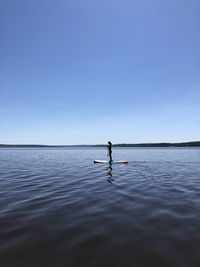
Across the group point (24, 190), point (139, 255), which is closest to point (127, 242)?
point (139, 255)

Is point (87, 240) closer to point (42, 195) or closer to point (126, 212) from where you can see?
point (126, 212)

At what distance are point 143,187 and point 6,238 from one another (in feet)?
24.3

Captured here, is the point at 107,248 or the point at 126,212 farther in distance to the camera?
the point at 126,212

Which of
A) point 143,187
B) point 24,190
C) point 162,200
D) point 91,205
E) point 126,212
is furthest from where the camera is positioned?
point 143,187

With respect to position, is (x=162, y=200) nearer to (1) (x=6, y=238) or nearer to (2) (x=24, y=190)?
(1) (x=6, y=238)

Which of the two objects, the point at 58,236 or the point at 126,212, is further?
the point at 126,212

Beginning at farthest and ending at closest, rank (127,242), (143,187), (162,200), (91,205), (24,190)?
(143,187), (24,190), (162,200), (91,205), (127,242)

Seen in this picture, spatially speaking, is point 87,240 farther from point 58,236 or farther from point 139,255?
point 139,255

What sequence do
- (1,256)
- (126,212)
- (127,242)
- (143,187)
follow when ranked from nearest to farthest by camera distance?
1. (1,256)
2. (127,242)
3. (126,212)
4. (143,187)

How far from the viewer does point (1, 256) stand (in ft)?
13.1

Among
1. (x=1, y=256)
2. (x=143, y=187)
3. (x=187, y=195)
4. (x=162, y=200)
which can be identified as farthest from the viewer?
(x=143, y=187)

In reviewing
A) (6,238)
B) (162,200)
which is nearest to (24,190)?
(6,238)

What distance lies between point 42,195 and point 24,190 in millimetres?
1506

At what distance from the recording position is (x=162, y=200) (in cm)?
805
